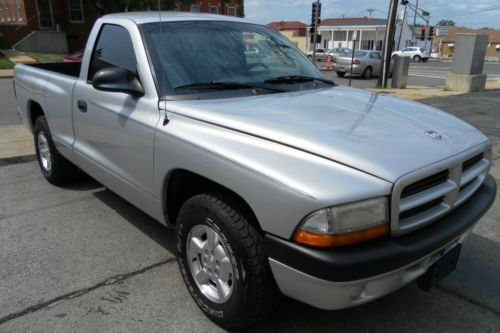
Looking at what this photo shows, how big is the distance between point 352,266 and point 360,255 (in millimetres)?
67

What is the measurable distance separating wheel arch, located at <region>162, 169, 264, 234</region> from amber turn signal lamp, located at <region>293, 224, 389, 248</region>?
51 centimetres

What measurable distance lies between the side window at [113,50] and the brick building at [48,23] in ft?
78.9

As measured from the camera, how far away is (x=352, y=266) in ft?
6.29

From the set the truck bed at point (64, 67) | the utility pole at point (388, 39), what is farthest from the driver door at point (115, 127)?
the utility pole at point (388, 39)

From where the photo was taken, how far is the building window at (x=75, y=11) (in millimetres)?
29270

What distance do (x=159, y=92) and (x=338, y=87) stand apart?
4.99 feet

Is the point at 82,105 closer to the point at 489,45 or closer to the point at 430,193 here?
the point at 430,193

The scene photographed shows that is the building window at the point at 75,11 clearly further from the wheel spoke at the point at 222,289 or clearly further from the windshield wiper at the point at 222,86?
the wheel spoke at the point at 222,289

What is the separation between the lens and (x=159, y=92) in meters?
2.86

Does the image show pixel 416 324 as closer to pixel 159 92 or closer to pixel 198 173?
pixel 198 173

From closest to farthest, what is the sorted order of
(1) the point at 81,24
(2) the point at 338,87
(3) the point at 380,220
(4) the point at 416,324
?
(3) the point at 380,220 → (4) the point at 416,324 → (2) the point at 338,87 → (1) the point at 81,24

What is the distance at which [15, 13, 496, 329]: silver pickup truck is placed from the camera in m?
1.97

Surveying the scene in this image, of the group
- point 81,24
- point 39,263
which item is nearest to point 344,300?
point 39,263

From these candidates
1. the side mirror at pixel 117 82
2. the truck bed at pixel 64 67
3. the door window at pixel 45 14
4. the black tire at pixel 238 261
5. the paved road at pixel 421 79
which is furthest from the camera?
the door window at pixel 45 14
